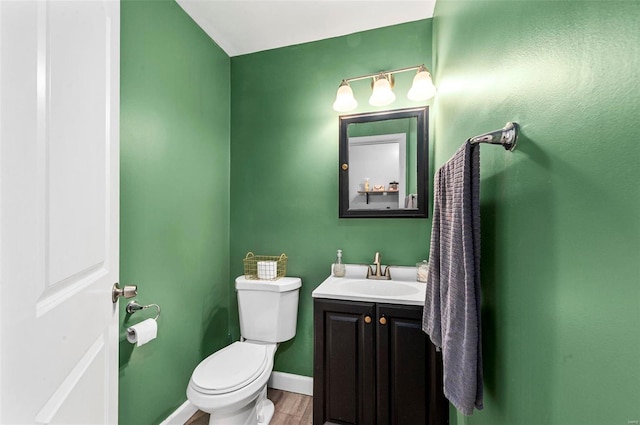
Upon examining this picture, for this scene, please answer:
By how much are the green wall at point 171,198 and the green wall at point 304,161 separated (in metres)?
0.16

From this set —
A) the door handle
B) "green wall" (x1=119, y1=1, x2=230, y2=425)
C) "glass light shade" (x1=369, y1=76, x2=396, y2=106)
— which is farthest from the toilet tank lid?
"glass light shade" (x1=369, y1=76, x2=396, y2=106)

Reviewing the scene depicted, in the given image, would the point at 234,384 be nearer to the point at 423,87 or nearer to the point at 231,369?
the point at 231,369

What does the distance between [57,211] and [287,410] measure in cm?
187

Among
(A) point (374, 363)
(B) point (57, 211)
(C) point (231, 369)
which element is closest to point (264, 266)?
(C) point (231, 369)

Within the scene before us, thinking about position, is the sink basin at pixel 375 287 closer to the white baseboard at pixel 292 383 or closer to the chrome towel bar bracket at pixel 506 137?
the white baseboard at pixel 292 383

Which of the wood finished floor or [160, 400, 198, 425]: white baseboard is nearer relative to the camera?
[160, 400, 198, 425]: white baseboard

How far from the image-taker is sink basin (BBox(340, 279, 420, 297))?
171 centimetres

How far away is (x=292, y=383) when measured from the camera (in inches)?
79.4

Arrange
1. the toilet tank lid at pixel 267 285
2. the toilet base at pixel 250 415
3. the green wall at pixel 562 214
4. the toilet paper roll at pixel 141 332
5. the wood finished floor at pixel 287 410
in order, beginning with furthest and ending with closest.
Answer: the toilet tank lid at pixel 267 285, the wood finished floor at pixel 287 410, the toilet base at pixel 250 415, the toilet paper roll at pixel 141 332, the green wall at pixel 562 214

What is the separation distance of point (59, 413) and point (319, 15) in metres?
2.22

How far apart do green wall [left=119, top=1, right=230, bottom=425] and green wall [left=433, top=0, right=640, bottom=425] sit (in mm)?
1577

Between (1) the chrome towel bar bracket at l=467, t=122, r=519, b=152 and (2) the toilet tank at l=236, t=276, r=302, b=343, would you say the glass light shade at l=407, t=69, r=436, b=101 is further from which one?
(2) the toilet tank at l=236, t=276, r=302, b=343

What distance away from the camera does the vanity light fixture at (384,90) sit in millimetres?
1665

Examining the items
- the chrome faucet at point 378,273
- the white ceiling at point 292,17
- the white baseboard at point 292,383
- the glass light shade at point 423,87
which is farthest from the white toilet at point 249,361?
the white ceiling at point 292,17
